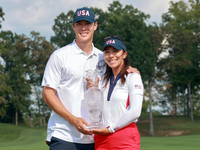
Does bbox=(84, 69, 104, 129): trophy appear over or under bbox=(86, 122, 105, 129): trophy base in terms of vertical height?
Result: over

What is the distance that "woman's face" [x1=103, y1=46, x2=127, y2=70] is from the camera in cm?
452

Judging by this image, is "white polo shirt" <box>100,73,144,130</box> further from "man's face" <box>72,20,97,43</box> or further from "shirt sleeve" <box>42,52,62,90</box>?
"man's face" <box>72,20,97,43</box>

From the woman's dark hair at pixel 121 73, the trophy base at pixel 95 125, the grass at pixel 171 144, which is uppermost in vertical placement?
the woman's dark hair at pixel 121 73

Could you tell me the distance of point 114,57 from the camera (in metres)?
4.53

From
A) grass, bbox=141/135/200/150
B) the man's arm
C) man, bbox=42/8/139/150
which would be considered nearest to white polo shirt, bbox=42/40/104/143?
man, bbox=42/8/139/150

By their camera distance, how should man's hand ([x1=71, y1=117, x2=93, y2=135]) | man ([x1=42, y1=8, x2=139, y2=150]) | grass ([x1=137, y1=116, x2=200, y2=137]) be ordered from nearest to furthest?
1. man's hand ([x1=71, y1=117, x2=93, y2=135])
2. man ([x1=42, y1=8, x2=139, y2=150])
3. grass ([x1=137, y1=116, x2=200, y2=137])

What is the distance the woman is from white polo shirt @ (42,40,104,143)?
32 cm

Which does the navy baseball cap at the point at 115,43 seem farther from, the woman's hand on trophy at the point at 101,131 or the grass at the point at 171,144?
the grass at the point at 171,144

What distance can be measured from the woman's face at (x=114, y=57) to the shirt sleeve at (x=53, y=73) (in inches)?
25.6

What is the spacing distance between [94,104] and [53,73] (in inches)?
27.4

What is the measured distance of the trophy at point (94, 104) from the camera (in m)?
4.38

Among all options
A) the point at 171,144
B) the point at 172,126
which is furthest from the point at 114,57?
the point at 172,126

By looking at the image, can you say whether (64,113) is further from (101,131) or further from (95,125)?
(101,131)

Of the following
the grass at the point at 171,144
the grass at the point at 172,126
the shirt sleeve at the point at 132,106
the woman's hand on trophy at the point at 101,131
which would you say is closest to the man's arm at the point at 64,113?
the woman's hand on trophy at the point at 101,131
